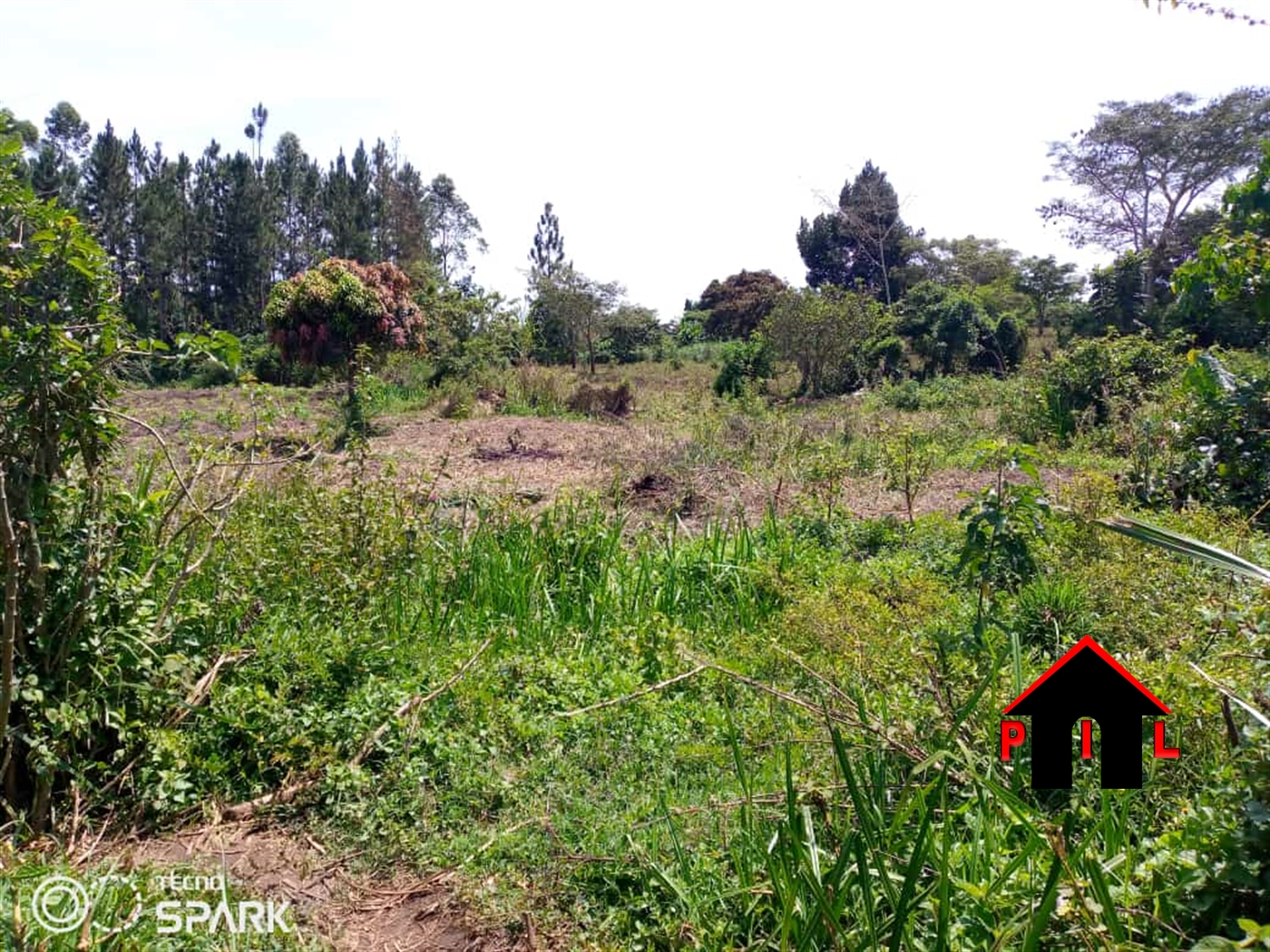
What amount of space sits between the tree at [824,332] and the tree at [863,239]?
42.8ft

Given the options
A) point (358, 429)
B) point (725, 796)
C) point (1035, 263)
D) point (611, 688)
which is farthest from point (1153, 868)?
point (1035, 263)

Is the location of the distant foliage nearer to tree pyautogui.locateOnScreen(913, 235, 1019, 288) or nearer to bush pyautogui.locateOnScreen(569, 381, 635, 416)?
bush pyautogui.locateOnScreen(569, 381, 635, 416)

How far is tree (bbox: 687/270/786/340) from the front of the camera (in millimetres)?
28625

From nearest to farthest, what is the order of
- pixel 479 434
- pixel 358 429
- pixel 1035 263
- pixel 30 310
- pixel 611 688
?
pixel 30 310 < pixel 611 688 < pixel 358 429 < pixel 479 434 < pixel 1035 263

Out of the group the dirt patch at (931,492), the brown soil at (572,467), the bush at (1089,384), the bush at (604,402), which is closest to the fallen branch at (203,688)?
the brown soil at (572,467)

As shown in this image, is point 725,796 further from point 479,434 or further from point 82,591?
point 479,434

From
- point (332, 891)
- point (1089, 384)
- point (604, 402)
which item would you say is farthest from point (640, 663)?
point (604, 402)

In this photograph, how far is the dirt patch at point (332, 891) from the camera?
2148 mm

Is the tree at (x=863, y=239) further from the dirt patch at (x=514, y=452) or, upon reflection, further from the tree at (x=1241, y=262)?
the tree at (x=1241, y=262)

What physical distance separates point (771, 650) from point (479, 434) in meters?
7.92

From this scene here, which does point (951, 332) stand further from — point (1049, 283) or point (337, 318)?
point (337, 318)

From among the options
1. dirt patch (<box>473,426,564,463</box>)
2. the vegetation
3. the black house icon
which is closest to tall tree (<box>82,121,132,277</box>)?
dirt patch (<box>473,426,564,463</box>)

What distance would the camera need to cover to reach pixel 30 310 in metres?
2.46
